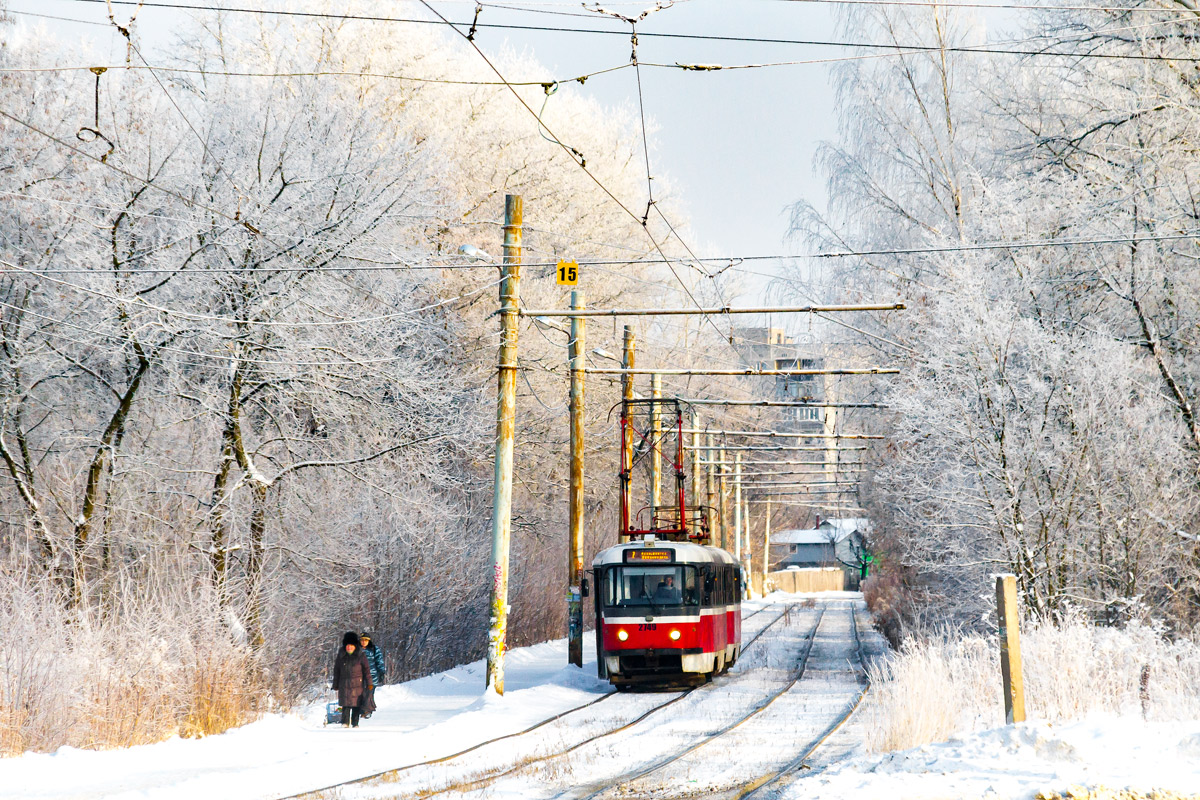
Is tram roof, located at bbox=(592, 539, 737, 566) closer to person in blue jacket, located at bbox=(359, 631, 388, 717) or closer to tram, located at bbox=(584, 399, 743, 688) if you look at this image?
tram, located at bbox=(584, 399, 743, 688)

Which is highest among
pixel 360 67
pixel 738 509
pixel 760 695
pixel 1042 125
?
pixel 360 67

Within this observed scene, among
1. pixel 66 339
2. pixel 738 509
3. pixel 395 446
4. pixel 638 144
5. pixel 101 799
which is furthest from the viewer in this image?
pixel 738 509

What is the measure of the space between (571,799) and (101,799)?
3957mm

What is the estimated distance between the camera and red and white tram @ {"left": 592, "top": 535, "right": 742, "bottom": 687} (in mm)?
21094

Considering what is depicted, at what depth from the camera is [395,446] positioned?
65.8 ft

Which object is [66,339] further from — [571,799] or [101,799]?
[571,799]

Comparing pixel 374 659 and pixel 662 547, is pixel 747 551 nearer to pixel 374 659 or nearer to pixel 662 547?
pixel 662 547

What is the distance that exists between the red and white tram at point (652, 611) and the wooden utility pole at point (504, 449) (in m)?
3.40

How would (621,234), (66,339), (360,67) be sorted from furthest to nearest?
(621,234)
(360,67)
(66,339)

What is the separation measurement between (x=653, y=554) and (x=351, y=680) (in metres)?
6.83

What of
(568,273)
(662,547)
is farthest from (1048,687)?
(662,547)

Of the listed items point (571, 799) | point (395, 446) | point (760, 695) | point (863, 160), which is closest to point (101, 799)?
point (571, 799)

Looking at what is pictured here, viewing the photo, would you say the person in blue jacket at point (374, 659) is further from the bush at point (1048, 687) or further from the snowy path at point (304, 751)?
the bush at point (1048, 687)

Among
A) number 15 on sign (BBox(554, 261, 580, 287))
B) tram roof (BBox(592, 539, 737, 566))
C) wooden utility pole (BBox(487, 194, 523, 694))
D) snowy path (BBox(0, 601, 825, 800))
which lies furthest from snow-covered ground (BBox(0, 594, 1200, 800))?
number 15 on sign (BBox(554, 261, 580, 287))
